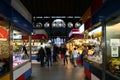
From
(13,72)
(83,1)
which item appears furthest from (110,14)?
(83,1)

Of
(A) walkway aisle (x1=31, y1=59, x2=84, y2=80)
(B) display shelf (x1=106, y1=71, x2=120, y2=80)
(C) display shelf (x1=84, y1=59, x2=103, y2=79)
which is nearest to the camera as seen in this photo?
(B) display shelf (x1=106, y1=71, x2=120, y2=80)

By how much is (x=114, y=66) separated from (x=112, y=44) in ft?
2.32

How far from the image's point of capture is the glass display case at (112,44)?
6078 millimetres

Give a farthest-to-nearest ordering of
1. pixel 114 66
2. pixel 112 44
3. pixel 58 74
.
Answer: pixel 58 74, pixel 112 44, pixel 114 66

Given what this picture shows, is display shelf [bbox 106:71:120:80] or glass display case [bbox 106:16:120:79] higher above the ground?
glass display case [bbox 106:16:120:79]

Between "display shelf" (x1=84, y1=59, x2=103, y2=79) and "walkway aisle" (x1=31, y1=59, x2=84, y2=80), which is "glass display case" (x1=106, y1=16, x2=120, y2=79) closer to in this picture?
"display shelf" (x1=84, y1=59, x2=103, y2=79)

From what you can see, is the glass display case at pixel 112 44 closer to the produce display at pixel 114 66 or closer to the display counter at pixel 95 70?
the produce display at pixel 114 66

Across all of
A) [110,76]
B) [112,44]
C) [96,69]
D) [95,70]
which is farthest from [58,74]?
[110,76]

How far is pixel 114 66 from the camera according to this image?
5.85m

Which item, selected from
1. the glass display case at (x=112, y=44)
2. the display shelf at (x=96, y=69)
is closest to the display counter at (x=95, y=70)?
the display shelf at (x=96, y=69)

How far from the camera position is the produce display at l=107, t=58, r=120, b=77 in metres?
5.68

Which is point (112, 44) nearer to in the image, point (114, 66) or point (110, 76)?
point (114, 66)

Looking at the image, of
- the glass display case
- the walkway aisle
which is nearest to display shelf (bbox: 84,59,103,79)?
the glass display case

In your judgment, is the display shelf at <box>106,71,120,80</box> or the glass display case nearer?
the display shelf at <box>106,71,120,80</box>
